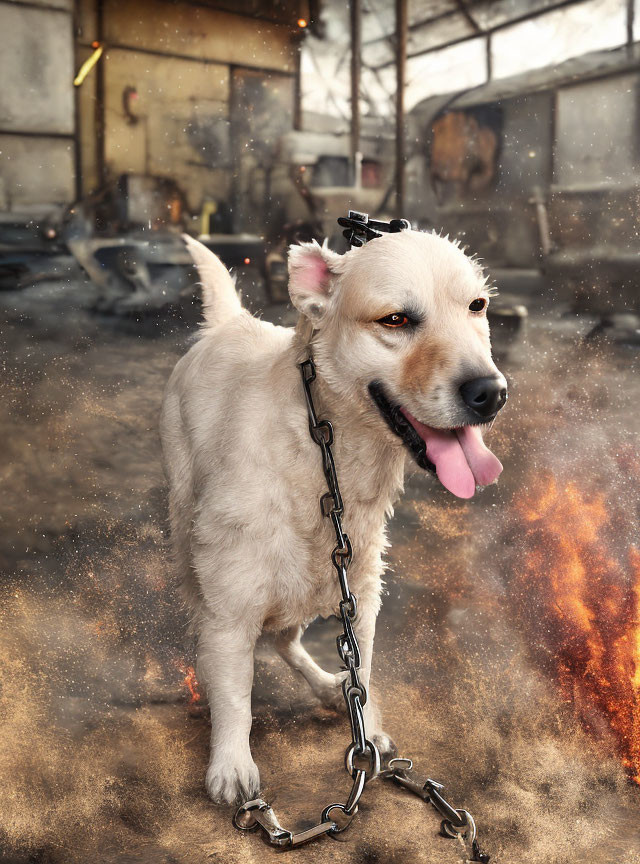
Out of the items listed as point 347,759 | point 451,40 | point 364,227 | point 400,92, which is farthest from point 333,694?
point 451,40

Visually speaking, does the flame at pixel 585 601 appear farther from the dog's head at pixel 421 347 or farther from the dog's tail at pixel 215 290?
the dog's tail at pixel 215 290

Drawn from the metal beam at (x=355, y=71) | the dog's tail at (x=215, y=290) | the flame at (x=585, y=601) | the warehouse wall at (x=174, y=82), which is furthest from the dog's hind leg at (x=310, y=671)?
the metal beam at (x=355, y=71)

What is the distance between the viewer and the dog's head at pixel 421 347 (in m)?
2.12

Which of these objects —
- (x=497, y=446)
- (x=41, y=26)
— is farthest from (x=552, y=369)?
(x=41, y=26)

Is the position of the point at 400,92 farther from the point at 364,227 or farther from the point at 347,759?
the point at 347,759

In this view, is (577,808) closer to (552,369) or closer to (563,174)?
(552,369)

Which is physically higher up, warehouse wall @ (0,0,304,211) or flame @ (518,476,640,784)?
warehouse wall @ (0,0,304,211)

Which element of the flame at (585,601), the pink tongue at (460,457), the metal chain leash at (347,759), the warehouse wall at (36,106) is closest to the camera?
the metal chain leash at (347,759)

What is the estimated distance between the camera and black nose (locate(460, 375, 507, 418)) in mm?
2076

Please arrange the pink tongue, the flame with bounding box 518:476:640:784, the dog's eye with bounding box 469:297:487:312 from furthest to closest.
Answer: the flame with bounding box 518:476:640:784 < the dog's eye with bounding box 469:297:487:312 < the pink tongue

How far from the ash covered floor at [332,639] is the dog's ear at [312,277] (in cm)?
170

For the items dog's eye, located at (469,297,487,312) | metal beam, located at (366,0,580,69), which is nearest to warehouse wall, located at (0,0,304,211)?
metal beam, located at (366,0,580,69)

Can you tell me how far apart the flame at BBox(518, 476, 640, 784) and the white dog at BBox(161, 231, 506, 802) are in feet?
3.78

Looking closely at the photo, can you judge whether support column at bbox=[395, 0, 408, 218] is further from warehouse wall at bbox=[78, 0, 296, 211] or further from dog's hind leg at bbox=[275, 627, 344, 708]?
dog's hind leg at bbox=[275, 627, 344, 708]
